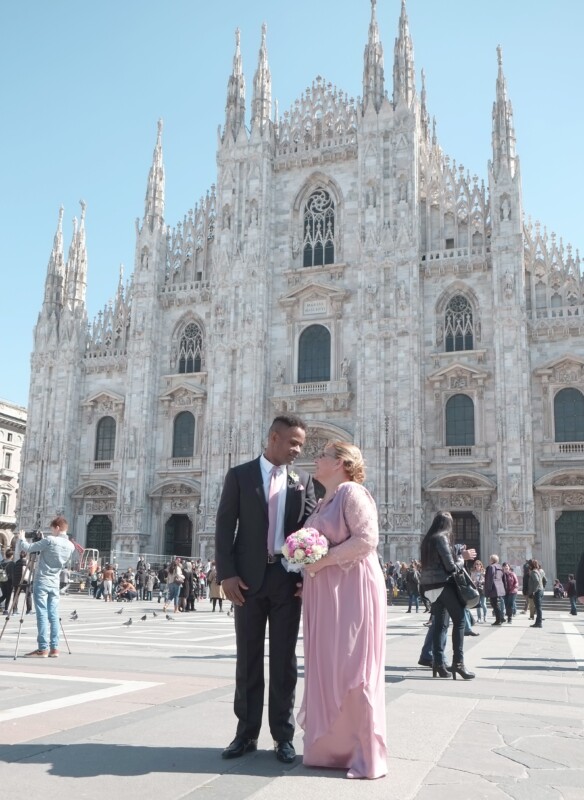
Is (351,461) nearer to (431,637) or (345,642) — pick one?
(345,642)

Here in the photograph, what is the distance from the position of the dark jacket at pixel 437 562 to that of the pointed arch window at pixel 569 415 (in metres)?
22.1

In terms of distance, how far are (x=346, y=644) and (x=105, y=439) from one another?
33.1 meters

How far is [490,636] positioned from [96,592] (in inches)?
671

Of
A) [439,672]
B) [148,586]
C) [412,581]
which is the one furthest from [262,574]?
[148,586]

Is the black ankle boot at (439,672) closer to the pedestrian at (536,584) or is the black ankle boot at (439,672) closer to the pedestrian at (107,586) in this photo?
the pedestrian at (536,584)

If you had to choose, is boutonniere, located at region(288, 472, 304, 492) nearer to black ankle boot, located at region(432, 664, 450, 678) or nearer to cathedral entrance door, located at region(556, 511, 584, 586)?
black ankle boot, located at region(432, 664, 450, 678)

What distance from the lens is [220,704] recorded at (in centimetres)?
565

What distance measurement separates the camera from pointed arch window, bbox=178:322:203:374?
35.1m

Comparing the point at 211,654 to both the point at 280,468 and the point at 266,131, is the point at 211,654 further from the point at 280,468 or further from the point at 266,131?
the point at 266,131

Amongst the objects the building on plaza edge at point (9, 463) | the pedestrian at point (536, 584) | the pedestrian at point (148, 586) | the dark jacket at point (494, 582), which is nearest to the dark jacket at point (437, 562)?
the dark jacket at point (494, 582)

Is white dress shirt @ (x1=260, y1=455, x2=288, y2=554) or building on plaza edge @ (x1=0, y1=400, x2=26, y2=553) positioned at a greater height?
building on plaza edge @ (x1=0, y1=400, x2=26, y2=553)

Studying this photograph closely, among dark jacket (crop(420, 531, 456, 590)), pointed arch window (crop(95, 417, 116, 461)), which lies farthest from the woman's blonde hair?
pointed arch window (crop(95, 417, 116, 461))

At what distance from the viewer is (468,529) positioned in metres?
29.2

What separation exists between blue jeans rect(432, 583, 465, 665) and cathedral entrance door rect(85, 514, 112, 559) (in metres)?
28.6
